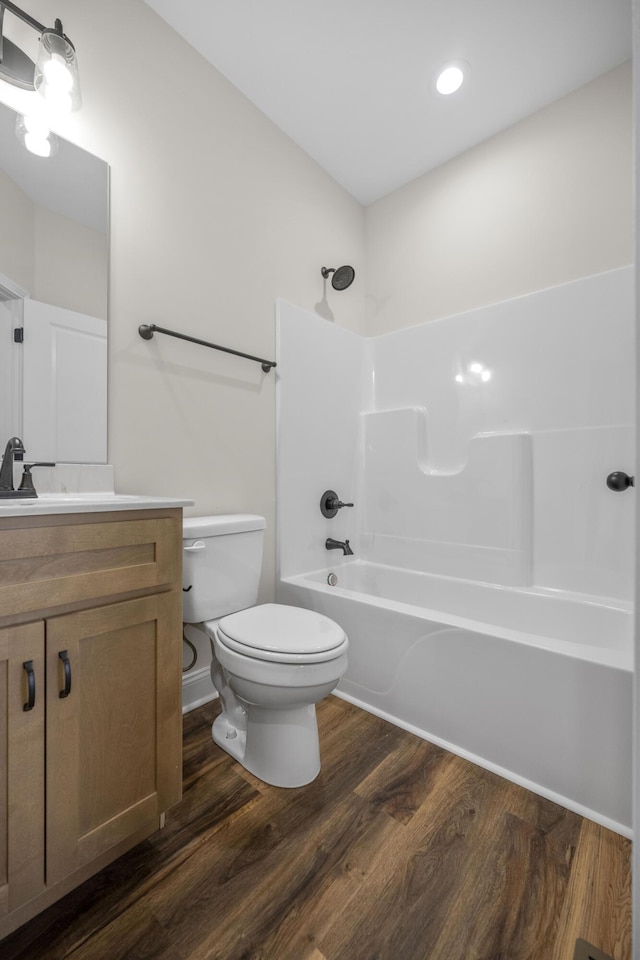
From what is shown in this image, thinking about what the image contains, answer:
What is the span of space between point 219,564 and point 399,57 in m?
2.21

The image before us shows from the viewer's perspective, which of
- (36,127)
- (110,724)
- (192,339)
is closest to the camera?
(110,724)

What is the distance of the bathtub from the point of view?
1172mm

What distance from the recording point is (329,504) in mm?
2303

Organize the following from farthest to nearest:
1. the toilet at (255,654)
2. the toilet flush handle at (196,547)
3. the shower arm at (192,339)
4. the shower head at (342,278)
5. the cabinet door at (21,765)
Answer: the shower head at (342,278) < the shower arm at (192,339) < the toilet flush handle at (196,547) < the toilet at (255,654) < the cabinet door at (21,765)

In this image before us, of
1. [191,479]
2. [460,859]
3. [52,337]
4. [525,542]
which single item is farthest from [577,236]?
[460,859]

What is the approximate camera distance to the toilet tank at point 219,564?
1.44 m

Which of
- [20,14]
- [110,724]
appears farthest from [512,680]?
[20,14]

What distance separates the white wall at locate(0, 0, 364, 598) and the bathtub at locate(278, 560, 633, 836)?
Result: 2.11 ft

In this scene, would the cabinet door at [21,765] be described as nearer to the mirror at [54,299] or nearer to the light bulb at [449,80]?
the mirror at [54,299]

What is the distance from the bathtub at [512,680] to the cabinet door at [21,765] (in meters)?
1.16

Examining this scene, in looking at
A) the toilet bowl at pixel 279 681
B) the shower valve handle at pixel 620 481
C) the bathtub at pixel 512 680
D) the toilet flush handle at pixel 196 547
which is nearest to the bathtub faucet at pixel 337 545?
the bathtub at pixel 512 680

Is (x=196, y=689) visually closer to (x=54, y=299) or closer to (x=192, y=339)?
(x=192, y=339)

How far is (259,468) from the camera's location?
1.99 meters

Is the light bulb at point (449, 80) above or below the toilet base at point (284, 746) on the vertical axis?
above
